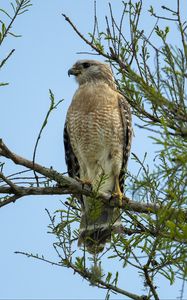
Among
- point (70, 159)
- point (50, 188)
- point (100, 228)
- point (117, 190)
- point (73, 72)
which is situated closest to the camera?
point (50, 188)

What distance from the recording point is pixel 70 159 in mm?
6758

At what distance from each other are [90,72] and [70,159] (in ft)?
3.89

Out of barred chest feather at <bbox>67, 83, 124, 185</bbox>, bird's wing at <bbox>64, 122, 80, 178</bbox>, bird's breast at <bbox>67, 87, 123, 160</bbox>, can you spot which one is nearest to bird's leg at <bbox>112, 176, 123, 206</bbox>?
barred chest feather at <bbox>67, 83, 124, 185</bbox>

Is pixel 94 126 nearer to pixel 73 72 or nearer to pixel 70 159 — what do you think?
pixel 70 159

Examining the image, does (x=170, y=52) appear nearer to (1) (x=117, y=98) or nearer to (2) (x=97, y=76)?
(1) (x=117, y=98)

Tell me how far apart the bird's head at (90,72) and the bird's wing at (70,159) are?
2.71 feet

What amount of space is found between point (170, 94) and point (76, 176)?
3.36 m

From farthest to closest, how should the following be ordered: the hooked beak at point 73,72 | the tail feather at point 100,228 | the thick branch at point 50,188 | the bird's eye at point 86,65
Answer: the bird's eye at point 86,65
the hooked beak at point 73,72
the tail feather at point 100,228
the thick branch at point 50,188

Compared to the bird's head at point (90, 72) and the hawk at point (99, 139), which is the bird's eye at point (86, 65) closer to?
the bird's head at point (90, 72)

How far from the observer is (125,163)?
6605 mm

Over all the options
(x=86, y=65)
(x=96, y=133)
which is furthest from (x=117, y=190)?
(x=86, y=65)

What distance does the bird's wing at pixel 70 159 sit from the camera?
6.71 m

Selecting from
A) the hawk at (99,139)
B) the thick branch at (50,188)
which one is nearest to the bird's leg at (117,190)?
the hawk at (99,139)

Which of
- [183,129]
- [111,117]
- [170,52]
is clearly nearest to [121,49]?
[170,52]
